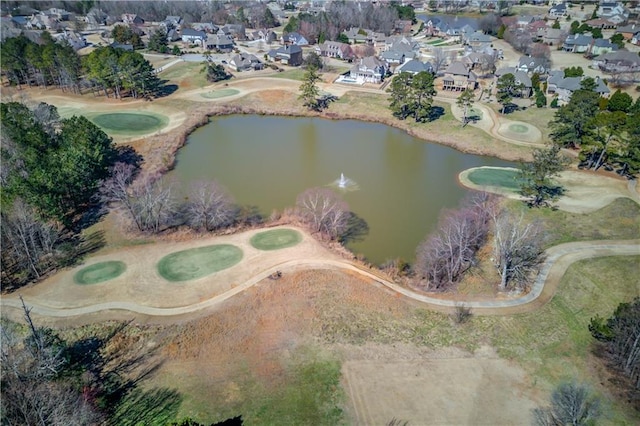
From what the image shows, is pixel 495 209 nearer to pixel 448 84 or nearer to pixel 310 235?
pixel 310 235

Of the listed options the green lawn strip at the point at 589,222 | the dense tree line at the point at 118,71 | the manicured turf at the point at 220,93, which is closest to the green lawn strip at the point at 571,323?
the green lawn strip at the point at 589,222

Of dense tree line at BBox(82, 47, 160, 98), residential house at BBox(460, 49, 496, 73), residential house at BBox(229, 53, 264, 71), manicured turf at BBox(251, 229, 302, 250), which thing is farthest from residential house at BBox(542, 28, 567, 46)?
manicured turf at BBox(251, 229, 302, 250)

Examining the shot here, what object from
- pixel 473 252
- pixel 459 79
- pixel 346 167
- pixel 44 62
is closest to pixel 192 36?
pixel 44 62

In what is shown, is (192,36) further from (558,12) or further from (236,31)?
(558,12)

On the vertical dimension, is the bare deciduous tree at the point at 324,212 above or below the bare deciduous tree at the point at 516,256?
above

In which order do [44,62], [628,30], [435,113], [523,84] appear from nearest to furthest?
1. [435,113]
2. [523,84]
3. [44,62]
4. [628,30]

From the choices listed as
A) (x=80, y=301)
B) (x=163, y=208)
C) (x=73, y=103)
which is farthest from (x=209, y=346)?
(x=73, y=103)

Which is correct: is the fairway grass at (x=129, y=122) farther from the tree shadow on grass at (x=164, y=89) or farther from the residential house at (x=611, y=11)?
the residential house at (x=611, y=11)
